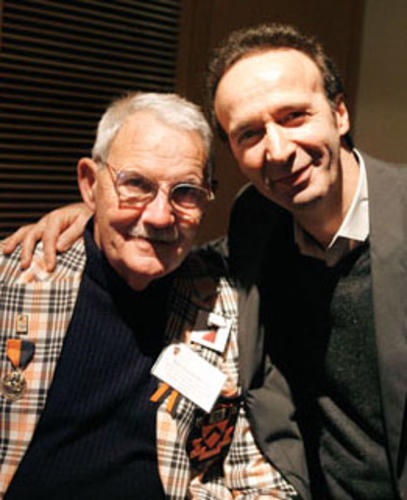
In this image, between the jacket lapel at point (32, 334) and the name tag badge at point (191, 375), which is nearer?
the jacket lapel at point (32, 334)

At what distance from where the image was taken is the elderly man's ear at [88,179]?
173 cm

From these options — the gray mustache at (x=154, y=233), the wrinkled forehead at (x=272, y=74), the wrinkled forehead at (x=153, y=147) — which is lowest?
the gray mustache at (x=154, y=233)

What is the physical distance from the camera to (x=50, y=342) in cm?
163

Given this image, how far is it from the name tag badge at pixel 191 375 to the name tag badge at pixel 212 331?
6cm

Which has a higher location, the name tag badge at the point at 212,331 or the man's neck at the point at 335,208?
the man's neck at the point at 335,208

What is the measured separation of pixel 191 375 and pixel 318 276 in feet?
1.84

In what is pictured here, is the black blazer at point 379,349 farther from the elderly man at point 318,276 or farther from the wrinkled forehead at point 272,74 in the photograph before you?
the wrinkled forehead at point 272,74

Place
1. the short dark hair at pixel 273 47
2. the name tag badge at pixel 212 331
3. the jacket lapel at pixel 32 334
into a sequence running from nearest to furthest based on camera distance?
1. the jacket lapel at pixel 32 334
2. the name tag badge at pixel 212 331
3. the short dark hair at pixel 273 47

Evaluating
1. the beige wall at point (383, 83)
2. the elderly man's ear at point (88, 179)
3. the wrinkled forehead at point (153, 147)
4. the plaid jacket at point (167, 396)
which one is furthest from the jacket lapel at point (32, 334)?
the beige wall at point (383, 83)

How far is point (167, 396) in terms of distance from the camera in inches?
66.6

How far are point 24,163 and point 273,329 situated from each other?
1388 mm

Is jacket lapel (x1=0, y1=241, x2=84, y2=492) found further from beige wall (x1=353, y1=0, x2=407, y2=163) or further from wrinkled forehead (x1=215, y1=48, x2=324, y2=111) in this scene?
beige wall (x1=353, y1=0, x2=407, y2=163)

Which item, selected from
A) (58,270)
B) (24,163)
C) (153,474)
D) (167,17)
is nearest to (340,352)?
(153,474)

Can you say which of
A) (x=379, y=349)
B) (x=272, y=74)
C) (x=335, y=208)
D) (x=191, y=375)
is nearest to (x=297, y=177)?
(x=335, y=208)
